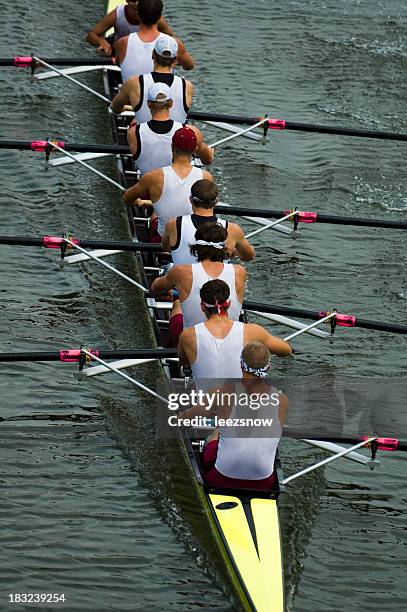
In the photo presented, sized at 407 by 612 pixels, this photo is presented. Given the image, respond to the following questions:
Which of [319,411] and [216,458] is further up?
[216,458]

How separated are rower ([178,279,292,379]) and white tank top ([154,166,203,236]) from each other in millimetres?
2352

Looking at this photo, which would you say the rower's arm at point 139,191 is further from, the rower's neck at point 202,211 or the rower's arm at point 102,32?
the rower's arm at point 102,32

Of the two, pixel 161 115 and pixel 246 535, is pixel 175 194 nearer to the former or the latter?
pixel 161 115

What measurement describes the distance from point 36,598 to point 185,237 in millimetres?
3466

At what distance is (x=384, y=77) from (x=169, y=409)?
398 inches

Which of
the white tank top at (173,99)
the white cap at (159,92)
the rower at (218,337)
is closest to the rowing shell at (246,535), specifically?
the rower at (218,337)

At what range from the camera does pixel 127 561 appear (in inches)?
369

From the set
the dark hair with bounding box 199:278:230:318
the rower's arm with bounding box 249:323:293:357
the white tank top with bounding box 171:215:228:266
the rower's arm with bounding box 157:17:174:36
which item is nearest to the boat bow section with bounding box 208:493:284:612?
the rower's arm with bounding box 249:323:293:357

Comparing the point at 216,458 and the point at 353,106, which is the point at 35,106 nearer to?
the point at 353,106

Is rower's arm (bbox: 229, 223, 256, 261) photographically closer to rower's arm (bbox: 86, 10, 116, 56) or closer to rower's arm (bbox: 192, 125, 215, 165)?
rower's arm (bbox: 192, 125, 215, 165)

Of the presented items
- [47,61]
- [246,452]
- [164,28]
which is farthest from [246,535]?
[164,28]

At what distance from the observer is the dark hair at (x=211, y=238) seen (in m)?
10.3

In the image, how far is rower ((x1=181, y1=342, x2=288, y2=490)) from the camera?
900 cm

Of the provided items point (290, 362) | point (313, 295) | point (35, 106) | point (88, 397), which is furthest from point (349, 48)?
point (88, 397)
